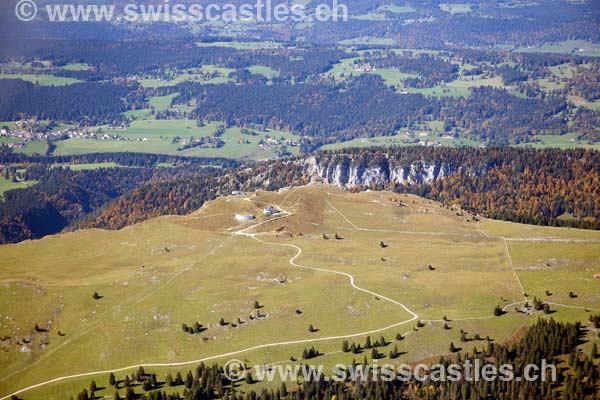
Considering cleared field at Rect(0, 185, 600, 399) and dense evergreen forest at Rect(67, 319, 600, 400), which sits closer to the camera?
dense evergreen forest at Rect(67, 319, 600, 400)

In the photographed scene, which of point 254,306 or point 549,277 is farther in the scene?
point 549,277

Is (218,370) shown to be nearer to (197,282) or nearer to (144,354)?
(144,354)

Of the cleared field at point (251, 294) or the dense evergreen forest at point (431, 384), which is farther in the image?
the cleared field at point (251, 294)

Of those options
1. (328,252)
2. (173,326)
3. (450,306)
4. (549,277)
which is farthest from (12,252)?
(549,277)
